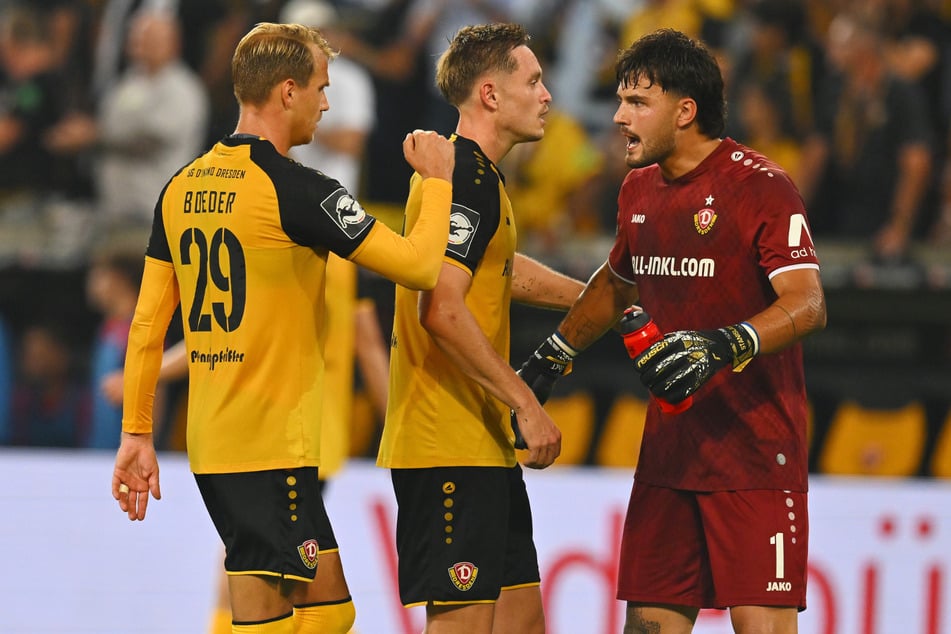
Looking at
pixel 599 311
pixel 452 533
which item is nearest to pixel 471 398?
pixel 452 533

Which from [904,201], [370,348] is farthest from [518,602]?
[904,201]

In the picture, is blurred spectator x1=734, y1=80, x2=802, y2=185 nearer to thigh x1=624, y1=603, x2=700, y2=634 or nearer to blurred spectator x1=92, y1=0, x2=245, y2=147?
blurred spectator x1=92, y1=0, x2=245, y2=147

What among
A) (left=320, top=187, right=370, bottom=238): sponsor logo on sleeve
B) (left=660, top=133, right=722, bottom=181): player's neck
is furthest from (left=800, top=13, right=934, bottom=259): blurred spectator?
(left=320, top=187, right=370, bottom=238): sponsor logo on sleeve

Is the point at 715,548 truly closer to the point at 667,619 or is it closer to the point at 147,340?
the point at 667,619

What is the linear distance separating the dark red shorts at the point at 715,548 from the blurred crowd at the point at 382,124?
4.70 metres

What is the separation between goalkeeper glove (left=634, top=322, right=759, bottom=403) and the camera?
3977 millimetres

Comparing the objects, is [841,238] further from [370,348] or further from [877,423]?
[370,348]

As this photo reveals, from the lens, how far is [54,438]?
9438 mm

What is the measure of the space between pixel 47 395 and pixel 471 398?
229 inches

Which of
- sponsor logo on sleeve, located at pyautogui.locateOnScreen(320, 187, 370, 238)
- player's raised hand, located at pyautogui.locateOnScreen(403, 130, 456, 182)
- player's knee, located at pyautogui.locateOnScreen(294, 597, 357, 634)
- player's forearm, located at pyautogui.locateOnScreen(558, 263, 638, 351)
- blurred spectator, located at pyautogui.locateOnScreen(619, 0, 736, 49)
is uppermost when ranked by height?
blurred spectator, located at pyautogui.locateOnScreen(619, 0, 736, 49)

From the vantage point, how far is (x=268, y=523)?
412 centimetres

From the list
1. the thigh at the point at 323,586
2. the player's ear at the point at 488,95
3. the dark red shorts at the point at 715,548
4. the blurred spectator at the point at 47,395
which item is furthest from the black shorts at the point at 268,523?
the blurred spectator at the point at 47,395

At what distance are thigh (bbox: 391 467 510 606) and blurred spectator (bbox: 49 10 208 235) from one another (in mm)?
5593

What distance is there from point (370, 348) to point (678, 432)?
2156mm
